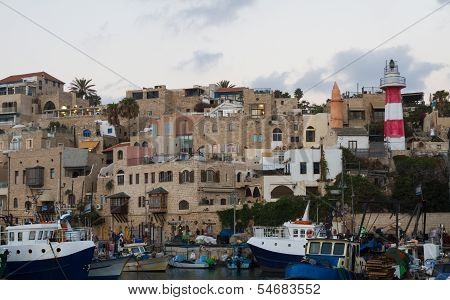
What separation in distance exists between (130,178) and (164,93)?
51.7 feet

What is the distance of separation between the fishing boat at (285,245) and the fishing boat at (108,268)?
4562 mm

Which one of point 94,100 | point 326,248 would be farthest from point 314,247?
point 94,100

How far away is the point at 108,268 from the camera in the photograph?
1014 inches

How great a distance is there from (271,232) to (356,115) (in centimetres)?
1798

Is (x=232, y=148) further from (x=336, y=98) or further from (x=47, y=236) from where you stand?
(x=47, y=236)

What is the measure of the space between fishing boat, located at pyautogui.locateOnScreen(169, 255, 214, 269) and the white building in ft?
19.4

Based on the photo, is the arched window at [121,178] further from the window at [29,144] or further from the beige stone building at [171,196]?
the window at [29,144]

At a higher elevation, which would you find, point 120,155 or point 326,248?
point 120,155

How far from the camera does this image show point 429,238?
2880cm

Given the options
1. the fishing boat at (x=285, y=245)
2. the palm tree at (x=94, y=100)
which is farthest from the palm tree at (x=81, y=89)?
the fishing boat at (x=285, y=245)

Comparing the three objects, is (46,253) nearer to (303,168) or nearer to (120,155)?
(303,168)

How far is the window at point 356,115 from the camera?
45.1 meters
